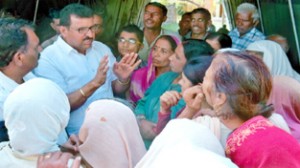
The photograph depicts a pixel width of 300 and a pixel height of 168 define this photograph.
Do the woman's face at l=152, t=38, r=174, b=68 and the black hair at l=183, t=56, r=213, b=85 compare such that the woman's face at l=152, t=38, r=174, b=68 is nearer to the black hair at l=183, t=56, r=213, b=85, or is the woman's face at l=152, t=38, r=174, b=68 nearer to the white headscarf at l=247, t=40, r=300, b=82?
the white headscarf at l=247, t=40, r=300, b=82

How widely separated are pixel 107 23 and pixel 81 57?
15.5ft

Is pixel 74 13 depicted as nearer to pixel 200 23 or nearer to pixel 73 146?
pixel 73 146

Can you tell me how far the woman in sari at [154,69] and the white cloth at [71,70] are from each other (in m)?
0.20

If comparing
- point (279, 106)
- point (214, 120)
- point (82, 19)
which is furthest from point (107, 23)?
point (214, 120)

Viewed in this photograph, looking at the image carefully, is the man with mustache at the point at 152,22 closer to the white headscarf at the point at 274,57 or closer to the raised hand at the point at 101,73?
the white headscarf at the point at 274,57

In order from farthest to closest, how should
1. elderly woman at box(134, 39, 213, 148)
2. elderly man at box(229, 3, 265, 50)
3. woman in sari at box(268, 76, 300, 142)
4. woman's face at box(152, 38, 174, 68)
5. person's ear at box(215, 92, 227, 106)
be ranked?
1. elderly man at box(229, 3, 265, 50)
2. woman's face at box(152, 38, 174, 68)
3. elderly woman at box(134, 39, 213, 148)
4. woman in sari at box(268, 76, 300, 142)
5. person's ear at box(215, 92, 227, 106)

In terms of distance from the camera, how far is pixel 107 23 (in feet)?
25.5

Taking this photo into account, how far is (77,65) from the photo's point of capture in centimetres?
309

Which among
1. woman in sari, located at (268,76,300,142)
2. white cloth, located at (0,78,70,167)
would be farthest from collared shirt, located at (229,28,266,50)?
white cloth, located at (0,78,70,167)

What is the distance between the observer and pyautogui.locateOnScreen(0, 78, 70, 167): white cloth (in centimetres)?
162

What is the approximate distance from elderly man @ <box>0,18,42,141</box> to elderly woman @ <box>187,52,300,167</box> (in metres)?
1.13

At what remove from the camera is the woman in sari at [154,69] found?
3.28 metres

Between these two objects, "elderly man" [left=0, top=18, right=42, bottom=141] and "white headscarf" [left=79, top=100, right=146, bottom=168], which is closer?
"white headscarf" [left=79, top=100, right=146, bottom=168]

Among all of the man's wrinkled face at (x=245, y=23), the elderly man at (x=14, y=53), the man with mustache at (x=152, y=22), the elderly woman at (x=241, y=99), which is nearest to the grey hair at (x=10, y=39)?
the elderly man at (x=14, y=53)
